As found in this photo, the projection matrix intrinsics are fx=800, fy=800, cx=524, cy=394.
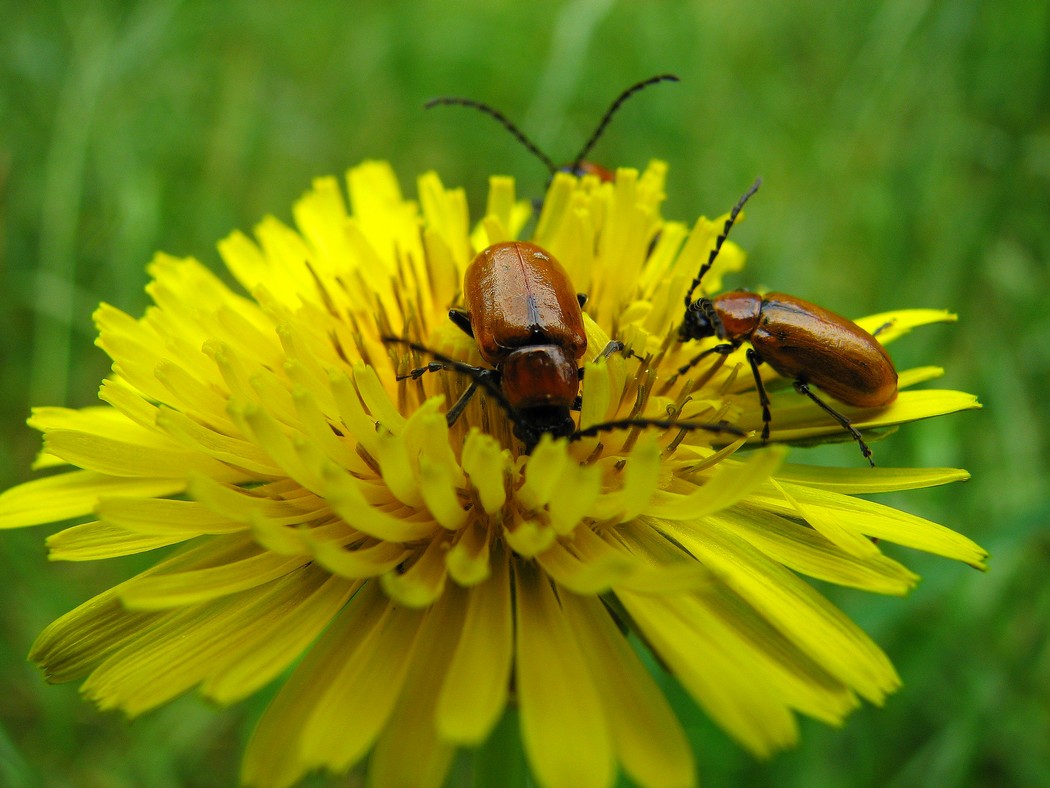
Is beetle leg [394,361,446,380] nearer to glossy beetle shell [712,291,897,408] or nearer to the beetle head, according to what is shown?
the beetle head

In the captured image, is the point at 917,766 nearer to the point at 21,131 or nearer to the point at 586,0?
the point at 586,0

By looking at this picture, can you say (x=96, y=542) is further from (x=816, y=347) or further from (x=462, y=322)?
(x=816, y=347)

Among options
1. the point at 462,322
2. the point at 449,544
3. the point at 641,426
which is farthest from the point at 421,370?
the point at 641,426

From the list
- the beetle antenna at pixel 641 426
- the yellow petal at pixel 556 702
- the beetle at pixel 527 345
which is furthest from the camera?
the beetle at pixel 527 345

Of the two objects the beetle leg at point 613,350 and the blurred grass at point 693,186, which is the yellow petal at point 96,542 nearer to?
the blurred grass at point 693,186

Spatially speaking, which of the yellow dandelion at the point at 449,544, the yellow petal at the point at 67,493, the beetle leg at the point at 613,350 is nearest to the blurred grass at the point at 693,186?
the yellow petal at the point at 67,493
